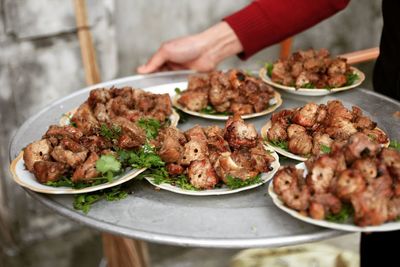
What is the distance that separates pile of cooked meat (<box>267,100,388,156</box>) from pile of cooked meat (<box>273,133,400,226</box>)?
259 millimetres

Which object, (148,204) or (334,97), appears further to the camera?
(334,97)

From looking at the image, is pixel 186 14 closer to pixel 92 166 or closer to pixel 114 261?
pixel 114 261

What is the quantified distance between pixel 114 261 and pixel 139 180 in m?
1.42

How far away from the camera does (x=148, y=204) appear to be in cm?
188

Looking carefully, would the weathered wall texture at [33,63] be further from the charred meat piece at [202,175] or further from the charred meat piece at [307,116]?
the charred meat piece at [202,175]

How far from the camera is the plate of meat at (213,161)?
6.41 feet

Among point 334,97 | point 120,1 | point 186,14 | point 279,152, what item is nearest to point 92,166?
point 279,152

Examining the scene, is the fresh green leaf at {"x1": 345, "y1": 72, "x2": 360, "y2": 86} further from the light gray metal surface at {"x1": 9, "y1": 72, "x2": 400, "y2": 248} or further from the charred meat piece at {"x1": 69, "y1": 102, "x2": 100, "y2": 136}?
the charred meat piece at {"x1": 69, "y1": 102, "x2": 100, "y2": 136}

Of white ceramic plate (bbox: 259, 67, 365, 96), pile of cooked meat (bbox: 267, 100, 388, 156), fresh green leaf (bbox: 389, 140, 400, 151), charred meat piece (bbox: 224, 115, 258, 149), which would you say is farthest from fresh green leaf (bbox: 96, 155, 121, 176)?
white ceramic plate (bbox: 259, 67, 365, 96)

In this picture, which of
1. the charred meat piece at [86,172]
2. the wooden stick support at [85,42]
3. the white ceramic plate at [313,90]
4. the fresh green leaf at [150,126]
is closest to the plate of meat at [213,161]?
the fresh green leaf at [150,126]

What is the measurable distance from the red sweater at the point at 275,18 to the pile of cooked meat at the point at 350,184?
146 cm

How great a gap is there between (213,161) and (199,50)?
4.52 feet

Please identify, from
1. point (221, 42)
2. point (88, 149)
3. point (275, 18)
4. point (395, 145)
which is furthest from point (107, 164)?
point (275, 18)

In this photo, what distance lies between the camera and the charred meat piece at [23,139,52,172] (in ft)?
6.67
